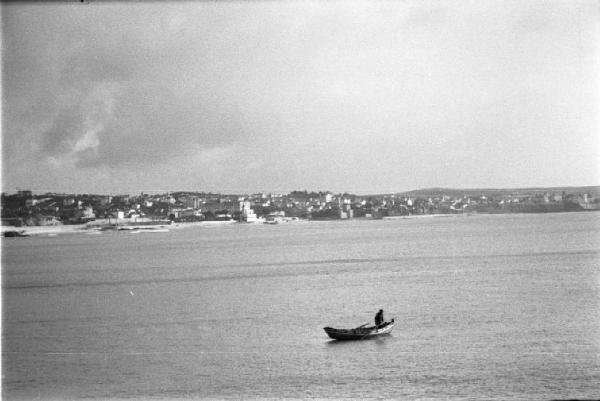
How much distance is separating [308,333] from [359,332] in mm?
2242

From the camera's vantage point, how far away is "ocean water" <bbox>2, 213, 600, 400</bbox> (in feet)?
63.9

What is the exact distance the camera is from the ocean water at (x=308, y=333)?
19.5 meters

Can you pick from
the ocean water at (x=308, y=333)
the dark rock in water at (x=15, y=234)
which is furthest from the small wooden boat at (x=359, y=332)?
the dark rock in water at (x=15, y=234)

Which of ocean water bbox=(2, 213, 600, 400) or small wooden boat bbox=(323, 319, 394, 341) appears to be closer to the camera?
ocean water bbox=(2, 213, 600, 400)

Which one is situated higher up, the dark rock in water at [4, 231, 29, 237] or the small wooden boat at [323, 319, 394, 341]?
the dark rock in water at [4, 231, 29, 237]

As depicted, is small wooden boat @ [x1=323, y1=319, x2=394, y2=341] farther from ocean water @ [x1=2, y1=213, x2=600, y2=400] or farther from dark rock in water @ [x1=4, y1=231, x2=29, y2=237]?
dark rock in water @ [x1=4, y1=231, x2=29, y2=237]

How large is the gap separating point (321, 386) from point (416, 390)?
2.43 meters

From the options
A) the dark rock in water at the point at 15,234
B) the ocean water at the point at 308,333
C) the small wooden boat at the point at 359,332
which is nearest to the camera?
the ocean water at the point at 308,333

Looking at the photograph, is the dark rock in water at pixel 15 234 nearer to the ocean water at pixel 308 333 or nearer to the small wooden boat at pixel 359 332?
the ocean water at pixel 308 333

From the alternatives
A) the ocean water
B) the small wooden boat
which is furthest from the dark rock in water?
the small wooden boat

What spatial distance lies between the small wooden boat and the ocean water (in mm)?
388

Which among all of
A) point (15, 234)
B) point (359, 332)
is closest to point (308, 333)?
point (359, 332)

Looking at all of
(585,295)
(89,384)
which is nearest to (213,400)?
(89,384)

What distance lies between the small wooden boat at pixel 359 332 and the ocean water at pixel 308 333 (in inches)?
15.3
